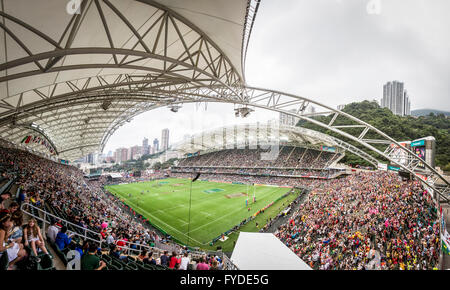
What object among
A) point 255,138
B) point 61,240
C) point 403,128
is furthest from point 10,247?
point 403,128

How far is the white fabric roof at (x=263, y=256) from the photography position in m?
7.00

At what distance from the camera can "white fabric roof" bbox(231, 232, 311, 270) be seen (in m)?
7.00

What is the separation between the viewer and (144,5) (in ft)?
16.5

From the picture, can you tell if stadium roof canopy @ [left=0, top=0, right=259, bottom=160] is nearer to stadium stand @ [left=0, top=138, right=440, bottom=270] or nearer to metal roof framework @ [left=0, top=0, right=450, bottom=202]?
metal roof framework @ [left=0, top=0, right=450, bottom=202]

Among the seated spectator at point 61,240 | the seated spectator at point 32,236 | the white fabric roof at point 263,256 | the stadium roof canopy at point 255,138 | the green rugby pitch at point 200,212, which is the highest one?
the stadium roof canopy at point 255,138

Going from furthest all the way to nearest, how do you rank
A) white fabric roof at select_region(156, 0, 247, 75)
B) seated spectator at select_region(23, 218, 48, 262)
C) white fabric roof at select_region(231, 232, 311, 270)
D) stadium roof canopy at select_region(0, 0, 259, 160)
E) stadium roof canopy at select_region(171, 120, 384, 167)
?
stadium roof canopy at select_region(171, 120, 384, 167)
white fabric roof at select_region(231, 232, 311, 270)
white fabric roof at select_region(156, 0, 247, 75)
stadium roof canopy at select_region(0, 0, 259, 160)
seated spectator at select_region(23, 218, 48, 262)

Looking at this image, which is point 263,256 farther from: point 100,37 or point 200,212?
point 200,212

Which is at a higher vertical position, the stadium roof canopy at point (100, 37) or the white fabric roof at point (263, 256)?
the stadium roof canopy at point (100, 37)

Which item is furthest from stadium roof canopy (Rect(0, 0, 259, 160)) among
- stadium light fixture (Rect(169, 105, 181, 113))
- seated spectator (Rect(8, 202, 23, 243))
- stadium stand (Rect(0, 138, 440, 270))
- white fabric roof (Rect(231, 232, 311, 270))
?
stadium light fixture (Rect(169, 105, 181, 113))

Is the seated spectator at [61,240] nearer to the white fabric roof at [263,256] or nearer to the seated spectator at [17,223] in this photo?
the seated spectator at [17,223]

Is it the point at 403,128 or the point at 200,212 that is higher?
the point at 403,128

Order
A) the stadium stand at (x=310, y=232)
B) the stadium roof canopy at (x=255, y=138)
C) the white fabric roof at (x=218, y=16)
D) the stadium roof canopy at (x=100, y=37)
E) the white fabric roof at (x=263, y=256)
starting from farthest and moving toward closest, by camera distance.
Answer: the stadium roof canopy at (x=255, y=138) < the white fabric roof at (x=263, y=256) < the white fabric roof at (x=218, y=16) < the stadium stand at (x=310, y=232) < the stadium roof canopy at (x=100, y=37)

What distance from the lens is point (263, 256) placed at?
24.5ft

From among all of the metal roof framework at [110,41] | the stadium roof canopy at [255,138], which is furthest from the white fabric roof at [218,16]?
the stadium roof canopy at [255,138]
